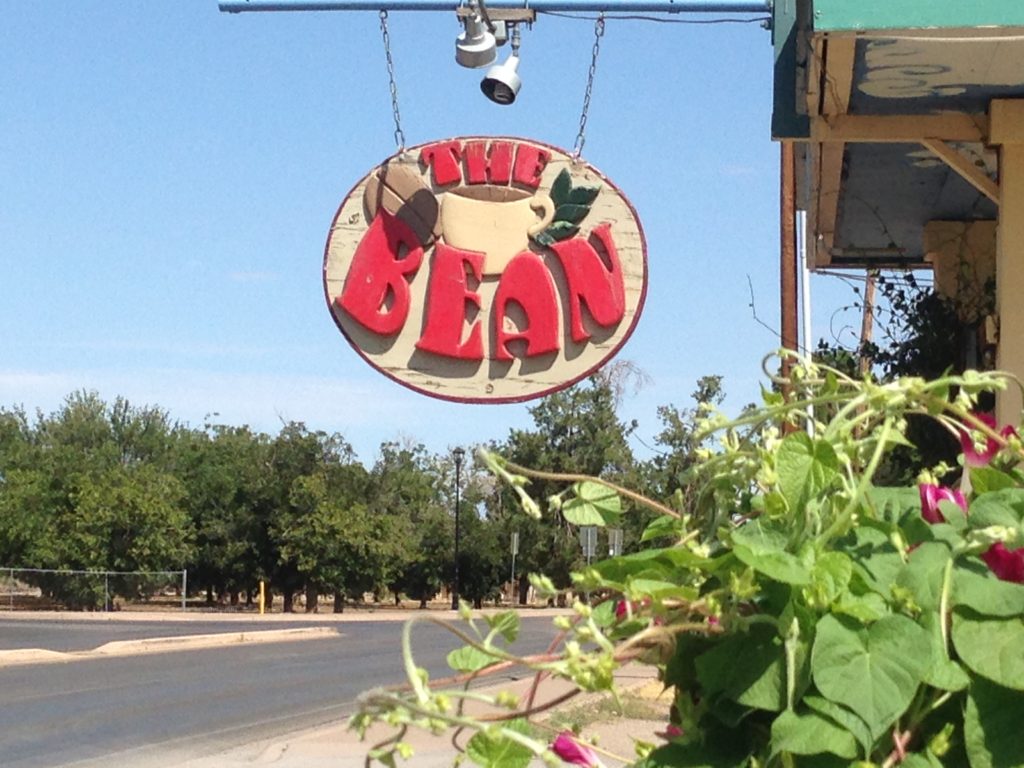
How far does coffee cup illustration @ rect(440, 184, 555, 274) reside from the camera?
4195 millimetres

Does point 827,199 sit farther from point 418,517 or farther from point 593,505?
point 418,517

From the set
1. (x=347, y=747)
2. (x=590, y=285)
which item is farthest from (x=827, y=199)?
(x=347, y=747)

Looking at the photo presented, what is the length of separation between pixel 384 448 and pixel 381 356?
58.4 metres

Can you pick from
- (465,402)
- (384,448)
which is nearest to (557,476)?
(465,402)

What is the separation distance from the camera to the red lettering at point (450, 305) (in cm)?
412

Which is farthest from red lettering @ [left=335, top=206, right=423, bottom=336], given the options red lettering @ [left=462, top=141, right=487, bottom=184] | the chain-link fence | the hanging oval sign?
the chain-link fence

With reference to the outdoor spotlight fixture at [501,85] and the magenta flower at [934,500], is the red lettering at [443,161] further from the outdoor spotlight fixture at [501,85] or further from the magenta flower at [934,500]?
the magenta flower at [934,500]

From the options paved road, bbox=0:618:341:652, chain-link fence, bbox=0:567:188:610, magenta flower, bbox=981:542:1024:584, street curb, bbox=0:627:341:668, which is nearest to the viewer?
magenta flower, bbox=981:542:1024:584

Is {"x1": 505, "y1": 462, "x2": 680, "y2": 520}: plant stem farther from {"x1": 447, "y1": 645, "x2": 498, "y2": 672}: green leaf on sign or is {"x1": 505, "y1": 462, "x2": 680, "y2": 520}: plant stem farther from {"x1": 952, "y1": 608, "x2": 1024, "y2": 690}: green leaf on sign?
{"x1": 952, "y1": 608, "x2": 1024, "y2": 690}: green leaf on sign

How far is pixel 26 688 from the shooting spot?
1872 cm

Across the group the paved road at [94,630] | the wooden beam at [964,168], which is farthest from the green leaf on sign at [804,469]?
the paved road at [94,630]

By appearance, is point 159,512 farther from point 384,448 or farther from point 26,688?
point 26,688

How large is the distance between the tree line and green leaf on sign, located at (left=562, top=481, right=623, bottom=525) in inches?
1449

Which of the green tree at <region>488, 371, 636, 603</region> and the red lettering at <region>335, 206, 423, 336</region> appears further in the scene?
the green tree at <region>488, 371, 636, 603</region>
